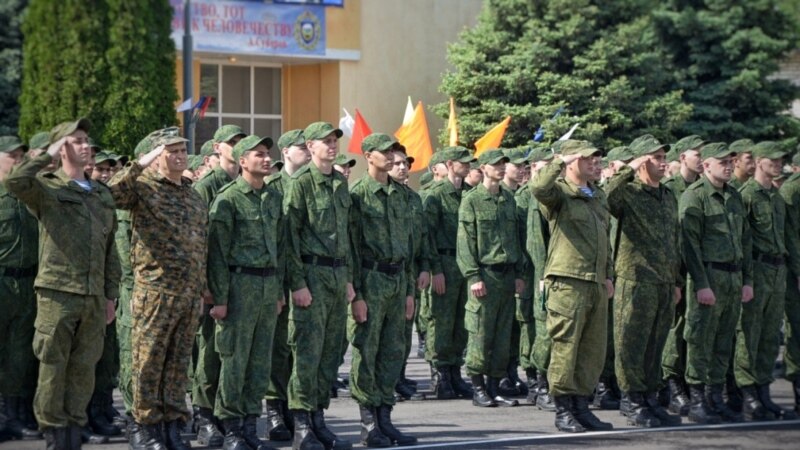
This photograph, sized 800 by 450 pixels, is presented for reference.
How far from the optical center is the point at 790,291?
1323 cm

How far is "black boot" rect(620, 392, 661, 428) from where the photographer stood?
11.7 meters

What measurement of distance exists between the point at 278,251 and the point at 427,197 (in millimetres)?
4322

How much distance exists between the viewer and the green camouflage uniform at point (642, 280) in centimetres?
1191

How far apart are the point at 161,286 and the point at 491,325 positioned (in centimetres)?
447

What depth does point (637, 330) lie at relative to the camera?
39.1 feet

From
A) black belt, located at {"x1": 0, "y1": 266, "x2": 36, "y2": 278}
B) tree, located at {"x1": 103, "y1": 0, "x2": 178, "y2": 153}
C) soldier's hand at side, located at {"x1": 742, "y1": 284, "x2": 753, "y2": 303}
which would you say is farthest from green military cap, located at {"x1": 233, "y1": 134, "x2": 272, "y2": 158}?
tree, located at {"x1": 103, "y1": 0, "x2": 178, "y2": 153}

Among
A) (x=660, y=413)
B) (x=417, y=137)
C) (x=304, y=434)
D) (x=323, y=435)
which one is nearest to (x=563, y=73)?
(x=417, y=137)

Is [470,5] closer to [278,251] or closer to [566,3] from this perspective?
[566,3]

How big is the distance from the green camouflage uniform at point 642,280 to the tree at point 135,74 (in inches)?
456

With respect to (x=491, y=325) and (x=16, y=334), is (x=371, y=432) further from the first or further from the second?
(x=491, y=325)

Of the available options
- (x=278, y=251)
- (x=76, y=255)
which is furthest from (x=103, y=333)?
(x=278, y=251)

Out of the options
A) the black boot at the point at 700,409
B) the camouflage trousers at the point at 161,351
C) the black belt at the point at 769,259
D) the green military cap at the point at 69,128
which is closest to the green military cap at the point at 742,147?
the black belt at the point at 769,259

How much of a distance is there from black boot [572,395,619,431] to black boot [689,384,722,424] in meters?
1.12

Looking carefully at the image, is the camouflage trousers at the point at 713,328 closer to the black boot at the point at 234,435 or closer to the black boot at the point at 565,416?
the black boot at the point at 565,416
